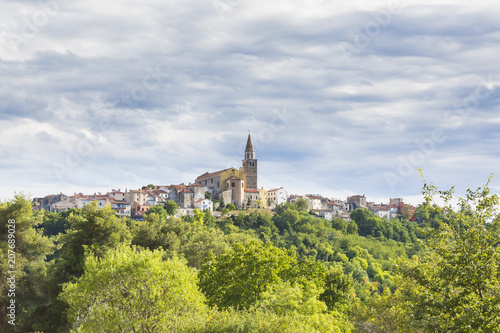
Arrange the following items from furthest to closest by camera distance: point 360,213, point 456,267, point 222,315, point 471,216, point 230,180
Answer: point 360,213 < point 230,180 < point 222,315 < point 471,216 < point 456,267

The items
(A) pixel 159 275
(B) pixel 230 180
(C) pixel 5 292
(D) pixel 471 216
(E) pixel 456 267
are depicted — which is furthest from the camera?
(B) pixel 230 180

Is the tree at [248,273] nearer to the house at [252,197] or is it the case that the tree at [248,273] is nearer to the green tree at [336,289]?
the green tree at [336,289]


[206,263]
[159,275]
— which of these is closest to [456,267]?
[159,275]

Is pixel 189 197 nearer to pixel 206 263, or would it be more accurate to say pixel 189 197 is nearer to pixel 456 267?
pixel 206 263

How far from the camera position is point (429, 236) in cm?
1603

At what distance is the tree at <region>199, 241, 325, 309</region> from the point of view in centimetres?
2680

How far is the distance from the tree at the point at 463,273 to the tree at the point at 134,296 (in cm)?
964

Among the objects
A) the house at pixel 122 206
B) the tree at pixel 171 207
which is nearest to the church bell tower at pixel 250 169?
the tree at pixel 171 207

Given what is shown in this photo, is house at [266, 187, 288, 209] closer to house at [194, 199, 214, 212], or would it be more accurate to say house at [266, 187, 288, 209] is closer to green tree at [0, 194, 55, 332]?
house at [194, 199, 214, 212]

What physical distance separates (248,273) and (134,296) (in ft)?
28.7

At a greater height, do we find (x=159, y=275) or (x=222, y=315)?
(x=159, y=275)

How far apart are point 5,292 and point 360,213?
126907mm

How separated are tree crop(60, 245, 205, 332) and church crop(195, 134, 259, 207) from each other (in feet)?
348

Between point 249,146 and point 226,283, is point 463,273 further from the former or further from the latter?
point 249,146
